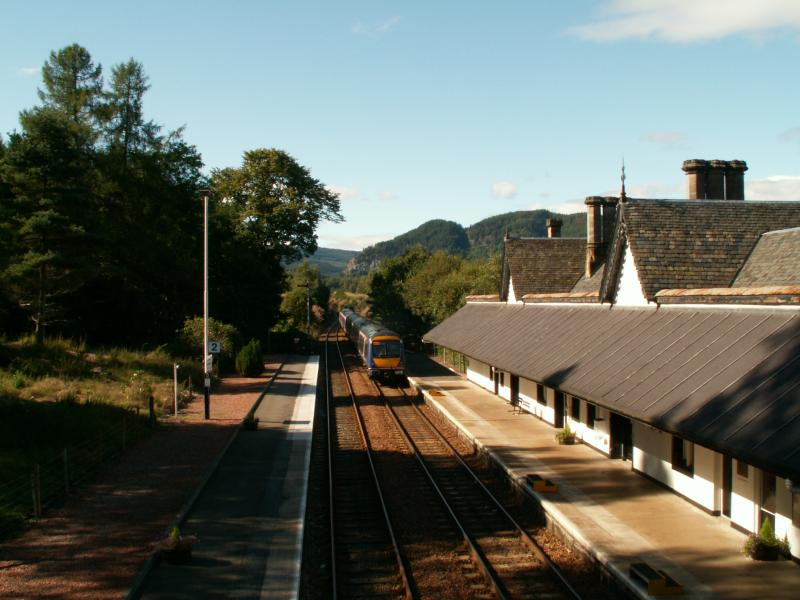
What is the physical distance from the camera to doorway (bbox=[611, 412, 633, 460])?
59.2 ft

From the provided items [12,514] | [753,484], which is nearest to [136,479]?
[12,514]

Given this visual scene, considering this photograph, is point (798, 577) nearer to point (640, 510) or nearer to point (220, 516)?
point (640, 510)

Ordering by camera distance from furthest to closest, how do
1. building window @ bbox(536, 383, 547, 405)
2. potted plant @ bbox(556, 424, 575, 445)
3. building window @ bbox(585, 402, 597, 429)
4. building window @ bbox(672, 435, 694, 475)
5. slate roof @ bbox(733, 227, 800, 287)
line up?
building window @ bbox(536, 383, 547, 405), potted plant @ bbox(556, 424, 575, 445), building window @ bbox(585, 402, 597, 429), slate roof @ bbox(733, 227, 800, 287), building window @ bbox(672, 435, 694, 475)

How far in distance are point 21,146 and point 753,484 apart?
31.0 meters

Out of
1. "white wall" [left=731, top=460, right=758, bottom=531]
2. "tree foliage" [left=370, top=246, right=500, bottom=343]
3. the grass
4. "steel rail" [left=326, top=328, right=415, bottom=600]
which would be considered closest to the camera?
"steel rail" [left=326, top=328, right=415, bottom=600]

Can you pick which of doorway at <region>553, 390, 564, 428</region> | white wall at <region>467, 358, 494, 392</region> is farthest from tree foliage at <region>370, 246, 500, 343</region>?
doorway at <region>553, 390, 564, 428</region>

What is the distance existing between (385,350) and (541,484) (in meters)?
22.9

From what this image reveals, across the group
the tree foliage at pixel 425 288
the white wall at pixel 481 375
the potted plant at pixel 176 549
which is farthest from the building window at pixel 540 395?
the tree foliage at pixel 425 288

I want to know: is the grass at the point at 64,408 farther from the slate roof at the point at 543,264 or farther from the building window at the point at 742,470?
the slate roof at the point at 543,264

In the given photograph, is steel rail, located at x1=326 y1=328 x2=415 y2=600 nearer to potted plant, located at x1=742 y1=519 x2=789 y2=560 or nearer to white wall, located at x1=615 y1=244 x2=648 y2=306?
potted plant, located at x1=742 y1=519 x2=789 y2=560

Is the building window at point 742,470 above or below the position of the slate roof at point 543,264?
below

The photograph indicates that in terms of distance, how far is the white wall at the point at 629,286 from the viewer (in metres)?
18.4

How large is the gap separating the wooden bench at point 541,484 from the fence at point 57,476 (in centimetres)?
986

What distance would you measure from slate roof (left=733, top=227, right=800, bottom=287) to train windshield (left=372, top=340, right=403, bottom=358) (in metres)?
21.9
